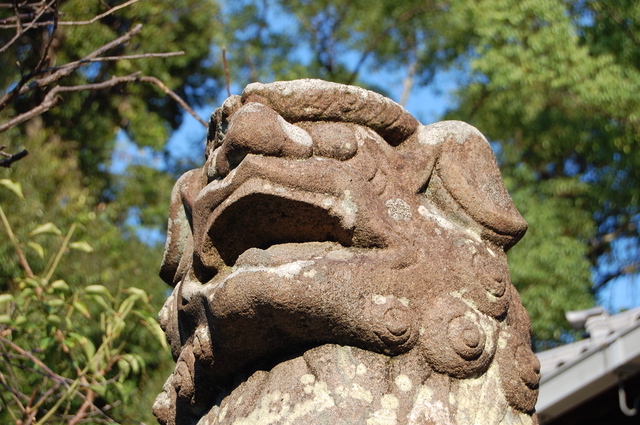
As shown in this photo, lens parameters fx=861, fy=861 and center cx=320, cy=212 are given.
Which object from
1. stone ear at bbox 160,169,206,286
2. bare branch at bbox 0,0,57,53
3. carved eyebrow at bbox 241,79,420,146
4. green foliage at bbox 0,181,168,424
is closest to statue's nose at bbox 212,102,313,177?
carved eyebrow at bbox 241,79,420,146

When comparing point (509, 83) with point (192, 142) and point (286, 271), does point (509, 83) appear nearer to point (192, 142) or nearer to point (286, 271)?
point (192, 142)

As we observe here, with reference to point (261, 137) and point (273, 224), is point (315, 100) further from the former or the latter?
point (273, 224)

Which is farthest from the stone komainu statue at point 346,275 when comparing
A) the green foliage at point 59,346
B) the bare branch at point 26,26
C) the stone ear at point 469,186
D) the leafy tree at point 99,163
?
the leafy tree at point 99,163

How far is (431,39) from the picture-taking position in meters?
12.6

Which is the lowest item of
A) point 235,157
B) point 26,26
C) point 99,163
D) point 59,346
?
point 99,163

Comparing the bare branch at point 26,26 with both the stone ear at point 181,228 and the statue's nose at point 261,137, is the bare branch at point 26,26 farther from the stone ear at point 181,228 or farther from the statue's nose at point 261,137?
the statue's nose at point 261,137

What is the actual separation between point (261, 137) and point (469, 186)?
0.62 meters

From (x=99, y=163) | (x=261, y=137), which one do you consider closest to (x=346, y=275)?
(x=261, y=137)

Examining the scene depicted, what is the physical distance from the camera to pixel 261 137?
2135mm

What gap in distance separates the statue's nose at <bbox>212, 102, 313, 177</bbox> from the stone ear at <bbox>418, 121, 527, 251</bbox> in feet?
1.33

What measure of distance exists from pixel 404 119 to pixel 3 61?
7055 mm

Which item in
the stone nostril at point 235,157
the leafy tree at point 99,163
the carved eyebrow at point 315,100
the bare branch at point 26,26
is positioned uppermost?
the bare branch at point 26,26

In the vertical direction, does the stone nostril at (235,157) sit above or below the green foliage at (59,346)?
above

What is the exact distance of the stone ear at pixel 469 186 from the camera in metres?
2.36
